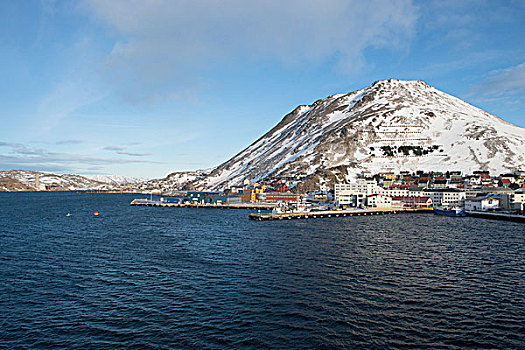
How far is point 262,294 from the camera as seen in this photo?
112ft

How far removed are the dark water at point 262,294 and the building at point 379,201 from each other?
8133 centimetres

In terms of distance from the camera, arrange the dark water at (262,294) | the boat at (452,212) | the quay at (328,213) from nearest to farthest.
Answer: the dark water at (262,294) < the quay at (328,213) < the boat at (452,212)

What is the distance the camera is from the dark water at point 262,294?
25.6 meters

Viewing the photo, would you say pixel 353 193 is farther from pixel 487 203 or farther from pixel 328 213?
pixel 487 203

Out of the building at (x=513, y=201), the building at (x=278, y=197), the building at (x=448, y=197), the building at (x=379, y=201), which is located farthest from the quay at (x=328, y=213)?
the building at (x=278, y=197)

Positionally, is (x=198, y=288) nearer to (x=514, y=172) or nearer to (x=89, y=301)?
(x=89, y=301)

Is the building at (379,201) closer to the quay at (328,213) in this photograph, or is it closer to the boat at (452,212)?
the quay at (328,213)

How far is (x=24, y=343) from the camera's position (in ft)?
81.7

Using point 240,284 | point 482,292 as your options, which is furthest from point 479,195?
point 240,284

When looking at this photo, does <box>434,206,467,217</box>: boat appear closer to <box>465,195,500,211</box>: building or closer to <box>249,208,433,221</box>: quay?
<box>249,208,433,221</box>: quay

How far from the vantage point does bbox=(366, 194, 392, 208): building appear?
144625mm

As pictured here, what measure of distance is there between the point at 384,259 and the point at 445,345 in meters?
25.9

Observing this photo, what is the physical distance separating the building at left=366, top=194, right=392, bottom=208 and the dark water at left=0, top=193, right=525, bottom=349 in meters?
81.3

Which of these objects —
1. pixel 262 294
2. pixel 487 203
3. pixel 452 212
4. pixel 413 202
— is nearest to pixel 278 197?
pixel 413 202
